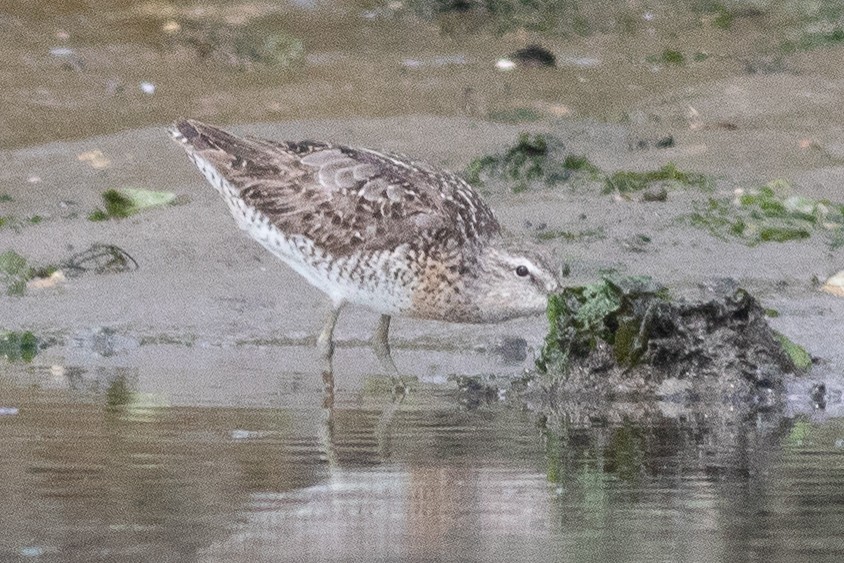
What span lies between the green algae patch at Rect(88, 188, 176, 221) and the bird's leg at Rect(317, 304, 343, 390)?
9.39 ft

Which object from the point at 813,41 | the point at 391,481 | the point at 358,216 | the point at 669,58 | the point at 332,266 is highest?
the point at 813,41

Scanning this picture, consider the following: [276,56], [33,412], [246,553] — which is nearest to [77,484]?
[246,553]

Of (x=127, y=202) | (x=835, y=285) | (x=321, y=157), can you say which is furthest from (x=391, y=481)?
(x=127, y=202)

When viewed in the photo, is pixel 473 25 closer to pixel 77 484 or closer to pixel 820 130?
pixel 820 130

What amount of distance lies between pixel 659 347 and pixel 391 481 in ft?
8.30

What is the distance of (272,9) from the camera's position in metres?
Answer: 15.2

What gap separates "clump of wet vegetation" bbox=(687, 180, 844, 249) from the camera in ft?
35.5

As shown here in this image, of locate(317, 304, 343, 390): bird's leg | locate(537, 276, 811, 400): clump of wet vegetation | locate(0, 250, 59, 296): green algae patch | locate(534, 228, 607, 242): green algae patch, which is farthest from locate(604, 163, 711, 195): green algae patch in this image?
locate(0, 250, 59, 296): green algae patch

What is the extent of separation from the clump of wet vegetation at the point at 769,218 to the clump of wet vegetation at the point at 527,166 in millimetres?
1057

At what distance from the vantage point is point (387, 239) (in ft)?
28.6

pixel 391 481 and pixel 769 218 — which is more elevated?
pixel 769 218

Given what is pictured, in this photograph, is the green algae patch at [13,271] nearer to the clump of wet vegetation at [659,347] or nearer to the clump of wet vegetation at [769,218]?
the clump of wet vegetation at [659,347]

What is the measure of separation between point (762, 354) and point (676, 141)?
192 inches

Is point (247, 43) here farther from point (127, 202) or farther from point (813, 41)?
point (813, 41)
